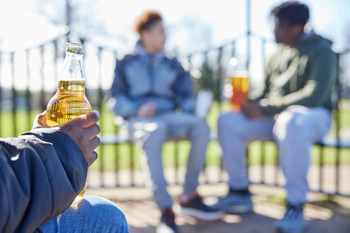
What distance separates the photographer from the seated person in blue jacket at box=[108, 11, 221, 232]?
9.45ft

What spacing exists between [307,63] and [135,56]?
1.53 m

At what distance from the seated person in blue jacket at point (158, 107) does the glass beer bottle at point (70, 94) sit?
1.38 meters

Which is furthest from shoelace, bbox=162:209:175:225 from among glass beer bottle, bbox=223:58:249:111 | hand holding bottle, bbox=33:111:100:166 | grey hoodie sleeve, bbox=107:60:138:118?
hand holding bottle, bbox=33:111:100:166

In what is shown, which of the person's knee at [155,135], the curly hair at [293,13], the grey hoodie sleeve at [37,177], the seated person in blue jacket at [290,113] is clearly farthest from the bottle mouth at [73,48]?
the curly hair at [293,13]

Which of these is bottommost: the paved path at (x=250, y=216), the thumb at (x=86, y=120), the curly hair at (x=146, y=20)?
the paved path at (x=250, y=216)

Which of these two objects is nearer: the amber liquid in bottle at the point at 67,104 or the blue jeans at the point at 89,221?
the blue jeans at the point at 89,221

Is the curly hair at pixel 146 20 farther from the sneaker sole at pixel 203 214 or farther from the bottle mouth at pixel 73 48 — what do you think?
the bottle mouth at pixel 73 48

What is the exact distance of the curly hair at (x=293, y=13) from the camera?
3.34 meters

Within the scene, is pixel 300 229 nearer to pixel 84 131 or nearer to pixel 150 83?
pixel 150 83

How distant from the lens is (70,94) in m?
1.50

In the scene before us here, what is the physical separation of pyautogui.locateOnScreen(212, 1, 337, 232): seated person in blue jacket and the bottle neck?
1.85m

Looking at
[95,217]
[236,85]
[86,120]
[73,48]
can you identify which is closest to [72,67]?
[73,48]

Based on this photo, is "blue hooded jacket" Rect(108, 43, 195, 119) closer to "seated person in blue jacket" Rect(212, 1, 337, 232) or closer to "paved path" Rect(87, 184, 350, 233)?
"seated person in blue jacket" Rect(212, 1, 337, 232)

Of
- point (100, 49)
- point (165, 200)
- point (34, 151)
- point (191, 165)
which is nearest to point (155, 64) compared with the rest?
point (100, 49)
